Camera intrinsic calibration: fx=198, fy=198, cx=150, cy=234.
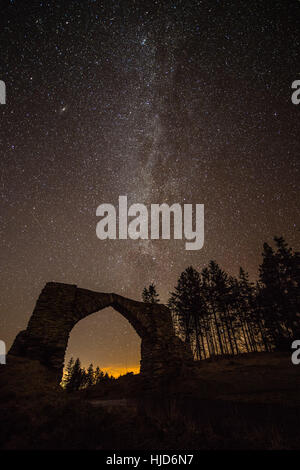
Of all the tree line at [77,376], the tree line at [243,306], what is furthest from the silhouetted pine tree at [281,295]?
the tree line at [77,376]

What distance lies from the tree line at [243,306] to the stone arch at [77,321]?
16104mm

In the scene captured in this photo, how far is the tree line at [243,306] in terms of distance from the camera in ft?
80.3

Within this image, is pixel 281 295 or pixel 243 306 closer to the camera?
pixel 281 295

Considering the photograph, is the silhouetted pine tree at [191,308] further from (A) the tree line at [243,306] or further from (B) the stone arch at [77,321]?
(B) the stone arch at [77,321]

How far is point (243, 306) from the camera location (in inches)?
1169

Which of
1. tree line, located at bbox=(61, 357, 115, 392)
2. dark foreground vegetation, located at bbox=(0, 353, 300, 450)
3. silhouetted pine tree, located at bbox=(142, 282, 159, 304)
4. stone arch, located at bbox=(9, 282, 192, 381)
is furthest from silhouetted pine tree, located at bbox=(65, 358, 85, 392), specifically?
dark foreground vegetation, located at bbox=(0, 353, 300, 450)

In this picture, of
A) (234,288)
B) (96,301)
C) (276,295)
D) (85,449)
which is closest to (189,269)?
(234,288)

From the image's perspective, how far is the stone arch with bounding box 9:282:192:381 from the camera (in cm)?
845

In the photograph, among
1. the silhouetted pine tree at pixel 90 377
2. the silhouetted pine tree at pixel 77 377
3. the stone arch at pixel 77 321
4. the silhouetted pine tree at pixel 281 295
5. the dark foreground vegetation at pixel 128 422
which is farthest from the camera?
the silhouetted pine tree at pixel 90 377

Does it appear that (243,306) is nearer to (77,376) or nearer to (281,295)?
(281,295)

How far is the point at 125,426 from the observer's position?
389cm

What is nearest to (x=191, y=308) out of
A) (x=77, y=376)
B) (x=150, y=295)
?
(x=150, y=295)

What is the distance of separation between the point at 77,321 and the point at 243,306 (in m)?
27.2

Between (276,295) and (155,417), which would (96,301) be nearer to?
(155,417)
